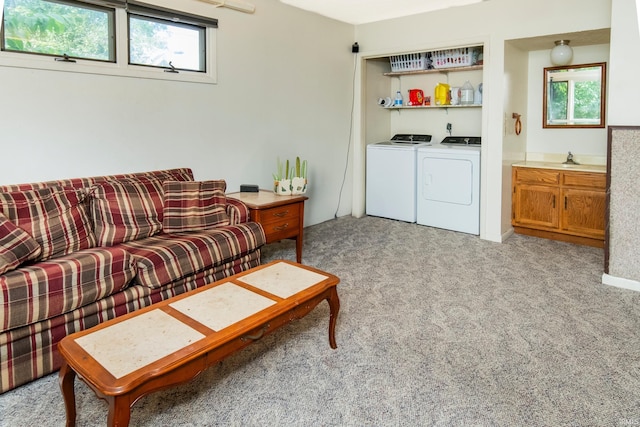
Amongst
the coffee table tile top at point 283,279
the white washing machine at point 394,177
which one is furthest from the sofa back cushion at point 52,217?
the white washing machine at point 394,177

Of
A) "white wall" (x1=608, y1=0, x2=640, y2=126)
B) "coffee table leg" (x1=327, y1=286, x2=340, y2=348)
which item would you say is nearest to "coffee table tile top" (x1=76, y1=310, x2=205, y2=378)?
"coffee table leg" (x1=327, y1=286, x2=340, y2=348)

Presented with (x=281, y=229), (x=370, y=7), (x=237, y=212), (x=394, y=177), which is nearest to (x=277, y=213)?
(x=281, y=229)

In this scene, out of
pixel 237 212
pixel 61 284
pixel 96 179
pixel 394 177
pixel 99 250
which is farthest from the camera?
pixel 394 177

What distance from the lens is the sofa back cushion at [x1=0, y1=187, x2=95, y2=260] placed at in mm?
2365

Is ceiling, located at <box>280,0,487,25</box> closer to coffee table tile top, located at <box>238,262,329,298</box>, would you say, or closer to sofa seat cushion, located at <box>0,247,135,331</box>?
coffee table tile top, located at <box>238,262,329,298</box>

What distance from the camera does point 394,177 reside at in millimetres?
5258

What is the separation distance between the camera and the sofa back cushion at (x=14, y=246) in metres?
2.06

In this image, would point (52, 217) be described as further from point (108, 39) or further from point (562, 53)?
point (562, 53)

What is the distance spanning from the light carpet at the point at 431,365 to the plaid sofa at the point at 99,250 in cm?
30

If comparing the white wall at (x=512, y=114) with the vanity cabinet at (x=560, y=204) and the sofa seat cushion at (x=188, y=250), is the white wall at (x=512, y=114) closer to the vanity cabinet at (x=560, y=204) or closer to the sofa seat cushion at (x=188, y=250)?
the vanity cabinet at (x=560, y=204)

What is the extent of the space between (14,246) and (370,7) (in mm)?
3766

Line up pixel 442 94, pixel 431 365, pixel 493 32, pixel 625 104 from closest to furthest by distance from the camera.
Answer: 1. pixel 431 365
2. pixel 625 104
3. pixel 493 32
4. pixel 442 94

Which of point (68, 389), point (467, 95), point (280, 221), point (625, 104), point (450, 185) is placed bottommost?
point (68, 389)

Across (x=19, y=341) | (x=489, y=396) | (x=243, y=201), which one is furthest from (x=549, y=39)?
(x=19, y=341)
